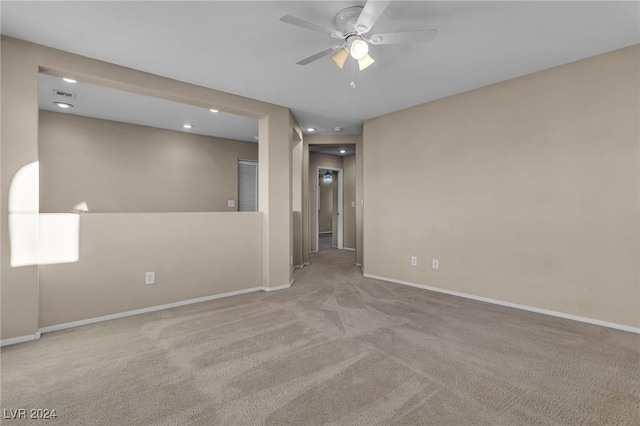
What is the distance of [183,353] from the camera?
2.22 m

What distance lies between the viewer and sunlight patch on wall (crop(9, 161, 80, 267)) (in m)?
2.39

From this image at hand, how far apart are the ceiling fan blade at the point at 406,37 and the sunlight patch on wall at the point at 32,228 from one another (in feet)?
9.73

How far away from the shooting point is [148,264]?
125 inches

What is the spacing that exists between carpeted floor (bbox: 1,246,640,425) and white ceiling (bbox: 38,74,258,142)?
2660 mm

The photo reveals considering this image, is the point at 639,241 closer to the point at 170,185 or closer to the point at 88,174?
the point at 170,185

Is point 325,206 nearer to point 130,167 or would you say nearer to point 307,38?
point 130,167

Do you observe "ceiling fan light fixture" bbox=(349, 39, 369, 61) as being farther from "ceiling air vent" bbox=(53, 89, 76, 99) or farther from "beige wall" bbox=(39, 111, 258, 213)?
"beige wall" bbox=(39, 111, 258, 213)

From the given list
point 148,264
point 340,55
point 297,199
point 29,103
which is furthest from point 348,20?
point 297,199

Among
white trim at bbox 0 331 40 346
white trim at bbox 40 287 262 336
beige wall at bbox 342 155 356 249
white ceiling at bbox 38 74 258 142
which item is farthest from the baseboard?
white trim at bbox 0 331 40 346

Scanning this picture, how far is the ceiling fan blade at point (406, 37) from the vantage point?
6.41ft

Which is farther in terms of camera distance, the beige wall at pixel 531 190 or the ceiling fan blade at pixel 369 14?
the beige wall at pixel 531 190

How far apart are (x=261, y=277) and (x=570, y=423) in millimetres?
3289

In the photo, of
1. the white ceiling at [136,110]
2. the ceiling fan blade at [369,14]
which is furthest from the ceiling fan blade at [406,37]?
the white ceiling at [136,110]

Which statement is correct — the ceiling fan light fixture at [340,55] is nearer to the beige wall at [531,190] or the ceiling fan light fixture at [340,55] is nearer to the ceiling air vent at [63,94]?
the beige wall at [531,190]
